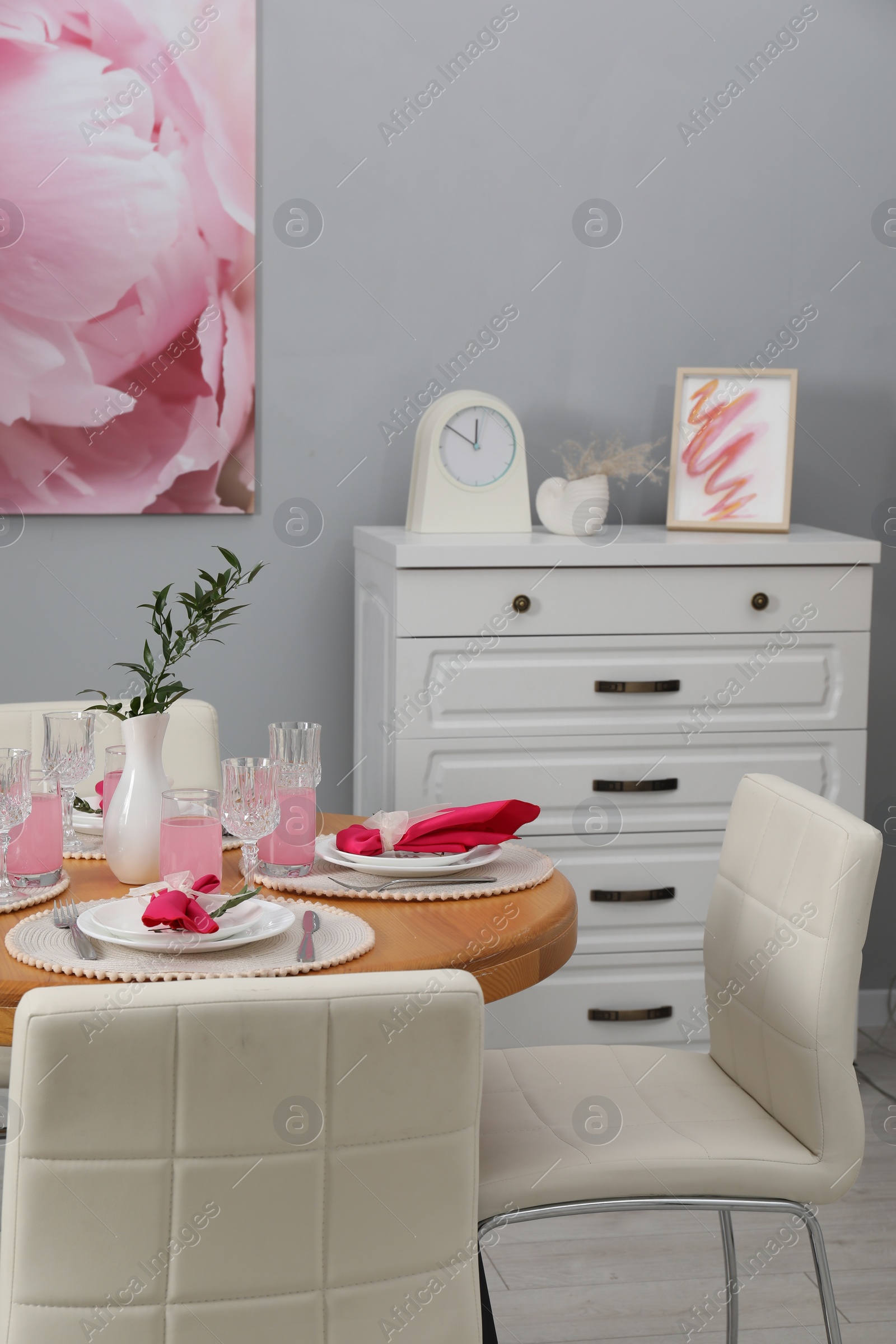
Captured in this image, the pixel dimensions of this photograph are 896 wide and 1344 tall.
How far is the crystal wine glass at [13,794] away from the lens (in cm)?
147

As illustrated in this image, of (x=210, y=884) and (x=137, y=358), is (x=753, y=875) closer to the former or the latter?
(x=210, y=884)

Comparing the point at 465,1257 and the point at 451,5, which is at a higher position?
the point at 451,5

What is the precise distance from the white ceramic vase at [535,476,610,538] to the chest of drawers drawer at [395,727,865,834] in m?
0.49

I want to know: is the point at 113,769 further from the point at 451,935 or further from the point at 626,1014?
the point at 626,1014

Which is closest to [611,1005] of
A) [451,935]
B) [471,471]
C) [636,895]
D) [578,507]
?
[636,895]

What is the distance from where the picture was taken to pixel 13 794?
1.48 meters

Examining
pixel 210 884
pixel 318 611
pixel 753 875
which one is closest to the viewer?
pixel 210 884

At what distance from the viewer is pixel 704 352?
120 inches

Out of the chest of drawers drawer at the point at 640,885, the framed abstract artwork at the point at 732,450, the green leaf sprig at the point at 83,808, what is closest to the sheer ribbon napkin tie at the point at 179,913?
the green leaf sprig at the point at 83,808

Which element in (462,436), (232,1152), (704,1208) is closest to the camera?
(232,1152)

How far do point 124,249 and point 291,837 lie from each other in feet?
5.56

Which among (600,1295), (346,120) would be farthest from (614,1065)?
(346,120)

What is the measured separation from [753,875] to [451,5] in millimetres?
2186

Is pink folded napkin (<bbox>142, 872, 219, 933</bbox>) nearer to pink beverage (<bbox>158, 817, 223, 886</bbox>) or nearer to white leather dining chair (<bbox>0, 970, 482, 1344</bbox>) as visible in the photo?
pink beverage (<bbox>158, 817, 223, 886</bbox>)
